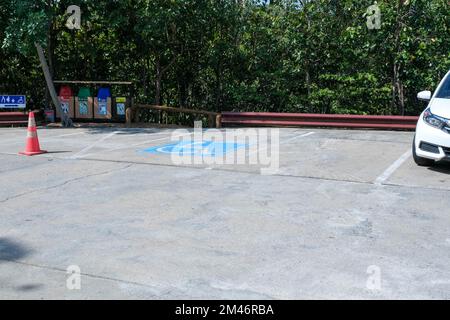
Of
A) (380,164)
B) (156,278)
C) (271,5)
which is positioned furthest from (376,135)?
(156,278)

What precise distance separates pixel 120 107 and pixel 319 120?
6266 mm

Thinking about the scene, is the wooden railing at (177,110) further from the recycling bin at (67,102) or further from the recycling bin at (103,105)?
the recycling bin at (67,102)

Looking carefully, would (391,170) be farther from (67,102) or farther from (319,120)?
(67,102)

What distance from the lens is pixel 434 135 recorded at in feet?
28.0

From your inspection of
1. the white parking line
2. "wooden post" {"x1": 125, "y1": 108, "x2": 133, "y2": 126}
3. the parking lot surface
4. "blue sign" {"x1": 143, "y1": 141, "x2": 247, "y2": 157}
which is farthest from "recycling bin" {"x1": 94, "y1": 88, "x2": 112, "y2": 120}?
the white parking line

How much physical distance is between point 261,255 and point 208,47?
14.5 meters

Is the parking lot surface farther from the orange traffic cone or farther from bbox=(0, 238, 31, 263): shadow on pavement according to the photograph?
the orange traffic cone

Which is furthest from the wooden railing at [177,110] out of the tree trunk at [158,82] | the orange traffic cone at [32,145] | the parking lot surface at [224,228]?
the orange traffic cone at [32,145]

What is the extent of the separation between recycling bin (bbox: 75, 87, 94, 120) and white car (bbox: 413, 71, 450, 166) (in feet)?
37.9

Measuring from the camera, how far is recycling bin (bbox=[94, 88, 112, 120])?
17.8 meters

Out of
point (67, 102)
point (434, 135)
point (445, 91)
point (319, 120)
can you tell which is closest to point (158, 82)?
point (67, 102)

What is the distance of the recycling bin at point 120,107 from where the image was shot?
58.0 ft

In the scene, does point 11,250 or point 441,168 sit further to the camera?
point 441,168
